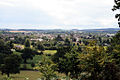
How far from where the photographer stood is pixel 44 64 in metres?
30.4

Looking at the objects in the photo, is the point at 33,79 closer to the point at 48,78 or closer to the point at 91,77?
the point at 48,78

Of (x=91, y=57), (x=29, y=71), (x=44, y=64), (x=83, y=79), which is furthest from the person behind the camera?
(x=29, y=71)

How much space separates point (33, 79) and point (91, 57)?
3692cm

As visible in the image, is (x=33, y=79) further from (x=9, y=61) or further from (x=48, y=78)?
(x=48, y=78)

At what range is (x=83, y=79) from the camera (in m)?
27.9

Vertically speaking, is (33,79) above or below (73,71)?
below

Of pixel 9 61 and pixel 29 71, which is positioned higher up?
pixel 9 61

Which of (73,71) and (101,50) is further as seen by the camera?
(73,71)

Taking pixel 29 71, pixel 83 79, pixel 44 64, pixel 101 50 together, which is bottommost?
pixel 29 71

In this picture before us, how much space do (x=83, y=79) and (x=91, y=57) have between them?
165 inches

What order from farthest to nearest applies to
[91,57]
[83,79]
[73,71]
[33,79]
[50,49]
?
[50,49]
[33,79]
[73,71]
[83,79]
[91,57]

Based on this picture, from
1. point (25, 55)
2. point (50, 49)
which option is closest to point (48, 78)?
point (25, 55)

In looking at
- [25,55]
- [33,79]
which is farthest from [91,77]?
[25,55]

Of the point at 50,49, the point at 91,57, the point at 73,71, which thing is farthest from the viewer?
the point at 50,49
